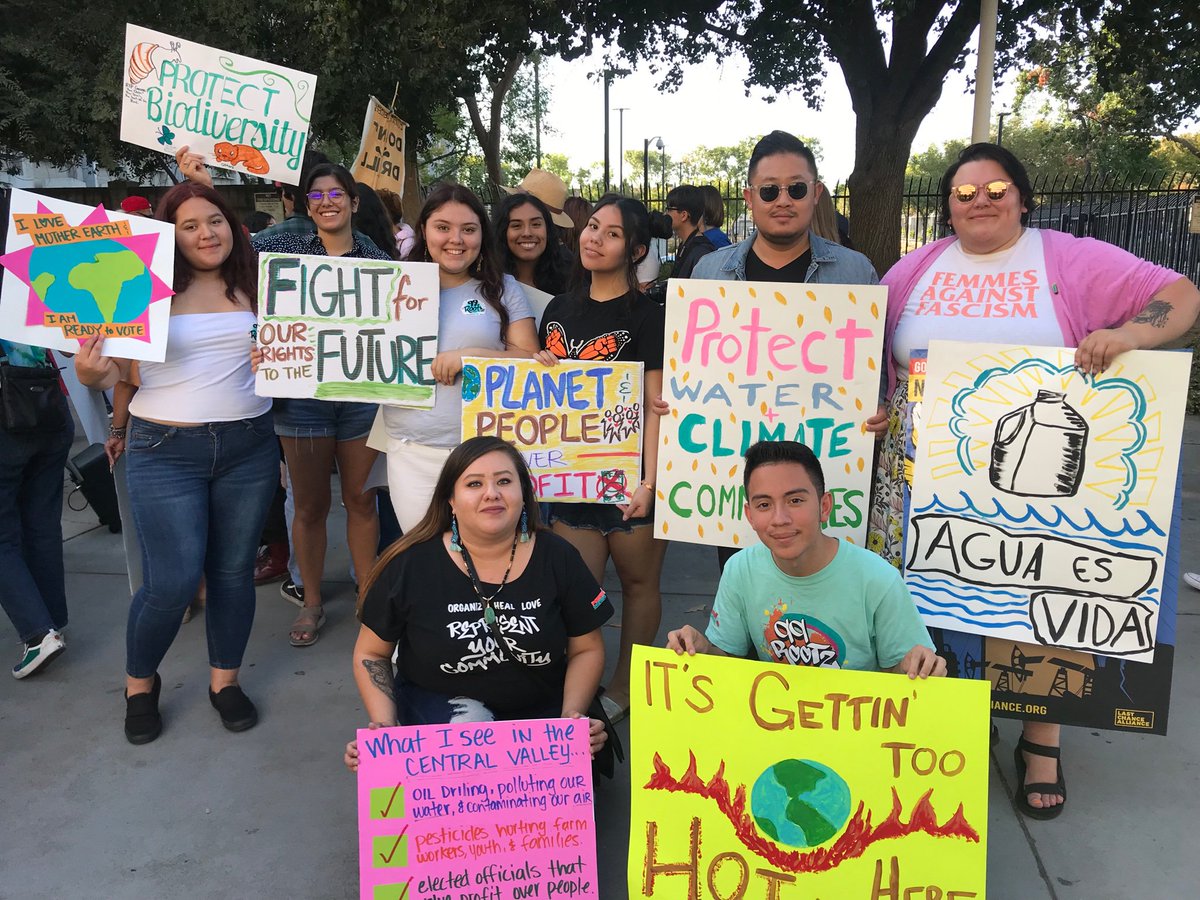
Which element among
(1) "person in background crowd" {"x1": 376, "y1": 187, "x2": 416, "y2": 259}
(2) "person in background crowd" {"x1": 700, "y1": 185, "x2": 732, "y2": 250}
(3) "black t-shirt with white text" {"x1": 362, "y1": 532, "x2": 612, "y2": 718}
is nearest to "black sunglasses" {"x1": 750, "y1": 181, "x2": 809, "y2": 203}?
(3) "black t-shirt with white text" {"x1": 362, "y1": 532, "x2": 612, "y2": 718}

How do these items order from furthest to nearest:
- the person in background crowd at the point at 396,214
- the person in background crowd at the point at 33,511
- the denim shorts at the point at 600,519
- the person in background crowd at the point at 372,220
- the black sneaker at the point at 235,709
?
the person in background crowd at the point at 396,214 < the person in background crowd at the point at 372,220 < the person in background crowd at the point at 33,511 < the black sneaker at the point at 235,709 < the denim shorts at the point at 600,519

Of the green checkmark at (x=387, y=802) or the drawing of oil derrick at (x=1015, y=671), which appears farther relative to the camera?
the drawing of oil derrick at (x=1015, y=671)

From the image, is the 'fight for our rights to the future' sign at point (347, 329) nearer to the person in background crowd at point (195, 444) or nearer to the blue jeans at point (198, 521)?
the person in background crowd at point (195, 444)

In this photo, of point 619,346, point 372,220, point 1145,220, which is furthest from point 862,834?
point 1145,220

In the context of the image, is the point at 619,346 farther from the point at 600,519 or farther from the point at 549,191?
the point at 549,191

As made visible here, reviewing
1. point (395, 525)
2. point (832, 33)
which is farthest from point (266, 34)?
point (395, 525)

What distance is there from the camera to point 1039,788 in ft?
8.89

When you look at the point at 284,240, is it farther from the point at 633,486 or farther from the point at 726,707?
the point at 726,707

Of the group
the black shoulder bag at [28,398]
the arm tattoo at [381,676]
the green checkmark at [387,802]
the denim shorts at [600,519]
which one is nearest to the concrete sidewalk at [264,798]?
the green checkmark at [387,802]

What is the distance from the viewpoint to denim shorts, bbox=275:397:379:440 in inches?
143

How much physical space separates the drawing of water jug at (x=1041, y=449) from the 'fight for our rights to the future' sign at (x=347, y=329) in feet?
5.93

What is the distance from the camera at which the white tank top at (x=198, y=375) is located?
2965 millimetres

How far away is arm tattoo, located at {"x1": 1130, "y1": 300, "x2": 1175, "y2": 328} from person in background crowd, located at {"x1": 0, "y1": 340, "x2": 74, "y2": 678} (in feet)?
11.8

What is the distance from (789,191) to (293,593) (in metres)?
2.99
